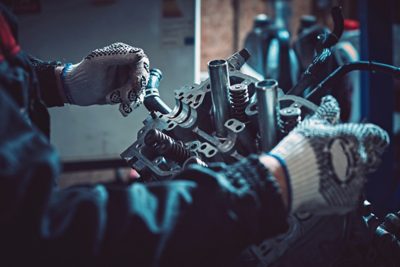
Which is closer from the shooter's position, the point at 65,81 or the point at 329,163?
the point at 329,163

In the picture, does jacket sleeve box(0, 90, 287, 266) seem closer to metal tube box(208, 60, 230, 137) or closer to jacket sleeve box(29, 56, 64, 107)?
metal tube box(208, 60, 230, 137)

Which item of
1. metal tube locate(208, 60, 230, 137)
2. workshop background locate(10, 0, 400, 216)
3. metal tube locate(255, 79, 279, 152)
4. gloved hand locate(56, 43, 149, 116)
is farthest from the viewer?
workshop background locate(10, 0, 400, 216)

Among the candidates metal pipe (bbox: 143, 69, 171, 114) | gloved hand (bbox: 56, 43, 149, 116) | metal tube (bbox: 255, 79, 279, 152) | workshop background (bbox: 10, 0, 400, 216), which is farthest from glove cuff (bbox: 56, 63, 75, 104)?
workshop background (bbox: 10, 0, 400, 216)

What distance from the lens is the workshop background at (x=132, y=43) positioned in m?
2.35

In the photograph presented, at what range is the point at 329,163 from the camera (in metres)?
0.89

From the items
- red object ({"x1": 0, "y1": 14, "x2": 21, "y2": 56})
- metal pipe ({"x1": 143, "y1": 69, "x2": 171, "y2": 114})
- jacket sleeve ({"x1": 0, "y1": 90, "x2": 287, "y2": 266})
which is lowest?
jacket sleeve ({"x1": 0, "y1": 90, "x2": 287, "y2": 266})

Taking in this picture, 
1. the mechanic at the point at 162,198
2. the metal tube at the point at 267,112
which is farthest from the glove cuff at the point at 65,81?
the metal tube at the point at 267,112

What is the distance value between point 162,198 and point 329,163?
31cm

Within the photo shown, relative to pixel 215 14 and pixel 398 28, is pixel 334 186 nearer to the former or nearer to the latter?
pixel 398 28

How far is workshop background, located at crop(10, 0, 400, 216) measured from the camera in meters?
2.35

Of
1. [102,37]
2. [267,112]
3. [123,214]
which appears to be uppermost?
[102,37]

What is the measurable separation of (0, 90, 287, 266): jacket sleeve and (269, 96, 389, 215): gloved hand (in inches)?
2.6

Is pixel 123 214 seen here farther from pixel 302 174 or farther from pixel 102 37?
pixel 102 37

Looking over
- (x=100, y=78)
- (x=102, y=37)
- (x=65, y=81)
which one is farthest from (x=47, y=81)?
(x=102, y=37)
